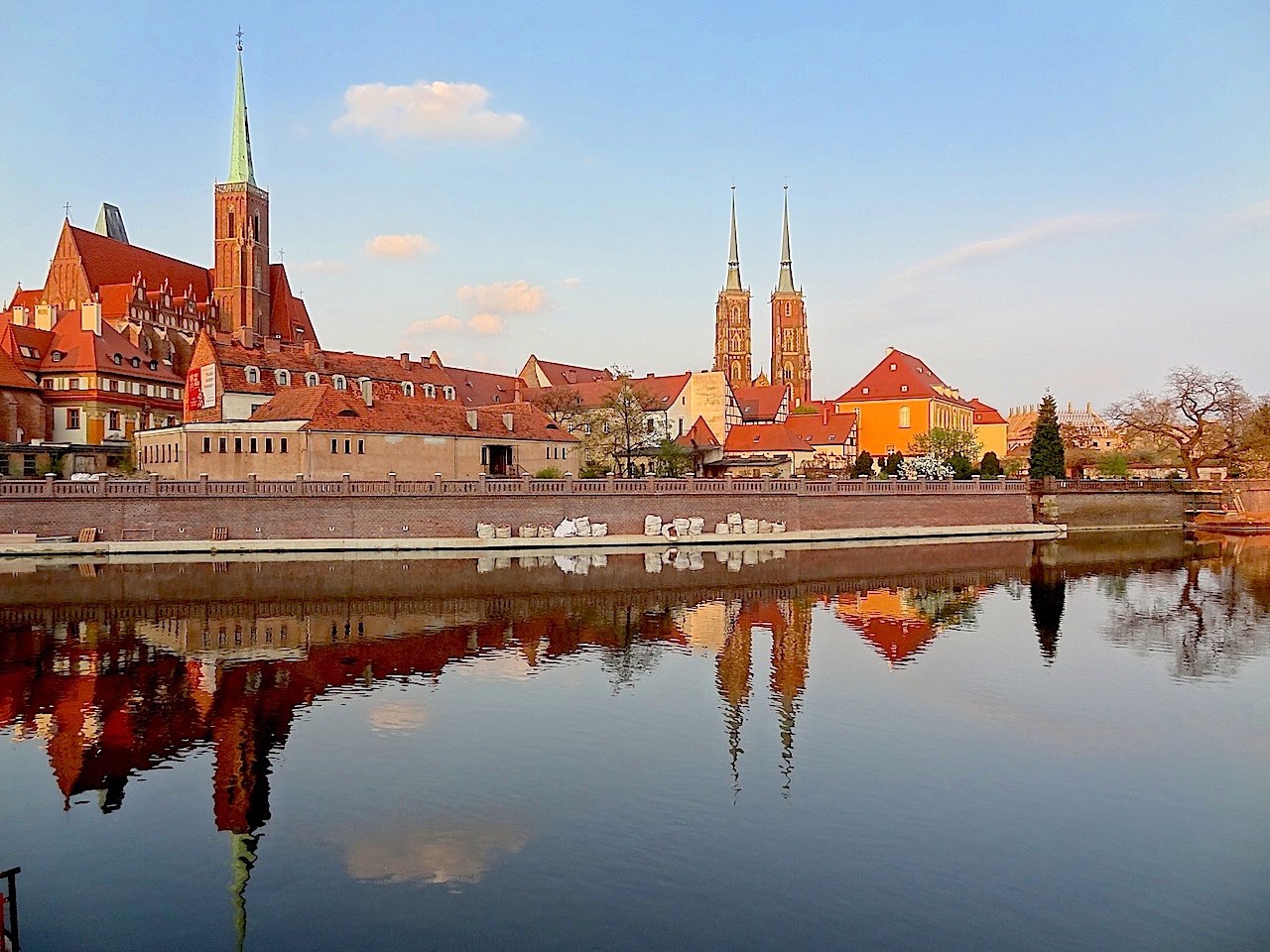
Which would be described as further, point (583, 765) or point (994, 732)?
point (994, 732)

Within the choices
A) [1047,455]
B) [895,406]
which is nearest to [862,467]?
[1047,455]

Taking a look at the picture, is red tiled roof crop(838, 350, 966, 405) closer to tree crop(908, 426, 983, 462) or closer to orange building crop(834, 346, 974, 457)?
orange building crop(834, 346, 974, 457)

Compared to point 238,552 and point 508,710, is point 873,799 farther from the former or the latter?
point 238,552

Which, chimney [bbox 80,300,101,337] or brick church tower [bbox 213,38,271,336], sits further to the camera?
brick church tower [bbox 213,38,271,336]

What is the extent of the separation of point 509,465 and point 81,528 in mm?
25448

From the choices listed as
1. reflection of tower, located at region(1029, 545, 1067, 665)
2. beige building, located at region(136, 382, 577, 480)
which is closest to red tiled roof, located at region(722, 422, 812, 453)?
beige building, located at region(136, 382, 577, 480)

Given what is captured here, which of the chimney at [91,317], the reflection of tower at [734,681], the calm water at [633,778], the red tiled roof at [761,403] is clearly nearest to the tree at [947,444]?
the red tiled roof at [761,403]

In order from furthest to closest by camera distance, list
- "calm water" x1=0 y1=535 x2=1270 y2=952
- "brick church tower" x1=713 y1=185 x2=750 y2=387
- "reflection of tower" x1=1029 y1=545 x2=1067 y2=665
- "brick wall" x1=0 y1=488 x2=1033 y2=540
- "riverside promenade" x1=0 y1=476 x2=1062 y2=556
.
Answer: "brick church tower" x1=713 y1=185 x2=750 y2=387, "brick wall" x1=0 y1=488 x2=1033 y2=540, "riverside promenade" x1=0 y1=476 x2=1062 y2=556, "reflection of tower" x1=1029 y1=545 x2=1067 y2=665, "calm water" x1=0 y1=535 x2=1270 y2=952

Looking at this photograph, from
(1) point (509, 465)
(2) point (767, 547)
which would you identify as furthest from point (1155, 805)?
(1) point (509, 465)

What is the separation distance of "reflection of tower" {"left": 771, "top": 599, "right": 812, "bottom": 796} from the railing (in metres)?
20.7

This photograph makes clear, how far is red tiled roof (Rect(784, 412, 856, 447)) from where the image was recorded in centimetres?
9538

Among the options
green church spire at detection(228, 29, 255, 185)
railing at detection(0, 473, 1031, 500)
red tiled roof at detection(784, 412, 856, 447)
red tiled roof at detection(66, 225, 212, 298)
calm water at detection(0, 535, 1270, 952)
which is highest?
green church spire at detection(228, 29, 255, 185)

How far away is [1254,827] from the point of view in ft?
46.4

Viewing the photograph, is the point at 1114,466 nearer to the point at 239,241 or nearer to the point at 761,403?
the point at 761,403
